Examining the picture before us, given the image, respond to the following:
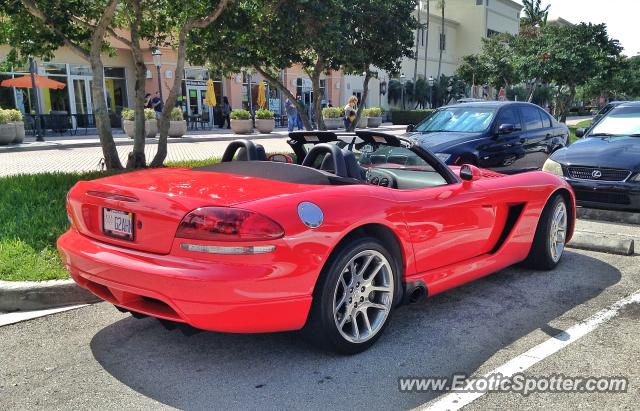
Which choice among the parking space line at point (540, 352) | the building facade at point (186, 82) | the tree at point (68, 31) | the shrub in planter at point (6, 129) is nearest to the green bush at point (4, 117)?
the shrub in planter at point (6, 129)

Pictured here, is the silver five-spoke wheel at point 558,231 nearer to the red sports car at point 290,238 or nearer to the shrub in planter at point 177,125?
the red sports car at point 290,238

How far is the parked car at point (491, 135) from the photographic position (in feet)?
29.2

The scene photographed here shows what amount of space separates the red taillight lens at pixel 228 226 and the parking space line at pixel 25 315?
192 cm

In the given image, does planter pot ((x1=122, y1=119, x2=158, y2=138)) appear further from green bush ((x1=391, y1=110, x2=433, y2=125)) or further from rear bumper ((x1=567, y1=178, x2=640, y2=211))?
green bush ((x1=391, y1=110, x2=433, y2=125))

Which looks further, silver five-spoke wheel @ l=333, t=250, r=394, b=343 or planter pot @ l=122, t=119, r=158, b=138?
planter pot @ l=122, t=119, r=158, b=138

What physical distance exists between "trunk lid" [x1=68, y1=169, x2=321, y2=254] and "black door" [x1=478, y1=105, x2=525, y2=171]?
6.30 metres

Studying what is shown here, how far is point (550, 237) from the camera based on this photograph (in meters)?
4.99

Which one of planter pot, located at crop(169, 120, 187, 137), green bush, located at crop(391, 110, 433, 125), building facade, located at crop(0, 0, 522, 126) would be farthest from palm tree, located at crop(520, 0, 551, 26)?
planter pot, located at crop(169, 120, 187, 137)

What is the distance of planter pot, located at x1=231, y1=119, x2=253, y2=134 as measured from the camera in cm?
2607

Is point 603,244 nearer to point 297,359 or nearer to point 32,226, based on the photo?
point 297,359

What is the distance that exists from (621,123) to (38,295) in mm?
8319

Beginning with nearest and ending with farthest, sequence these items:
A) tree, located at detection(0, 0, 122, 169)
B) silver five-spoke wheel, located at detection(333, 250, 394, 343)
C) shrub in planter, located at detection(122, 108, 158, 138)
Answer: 1. silver five-spoke wheel, located at detection(333, 250, 394, 343)
2. tree, located at detection(0, 0, 122, 169)
3. shrub in planter, located at detection(122, 108, 158, 138)

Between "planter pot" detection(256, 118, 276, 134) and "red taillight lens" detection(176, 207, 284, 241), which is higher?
"red taillight lens" detection(176, 207, 284, 241)

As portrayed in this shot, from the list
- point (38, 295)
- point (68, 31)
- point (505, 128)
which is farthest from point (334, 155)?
point (68, 31)
